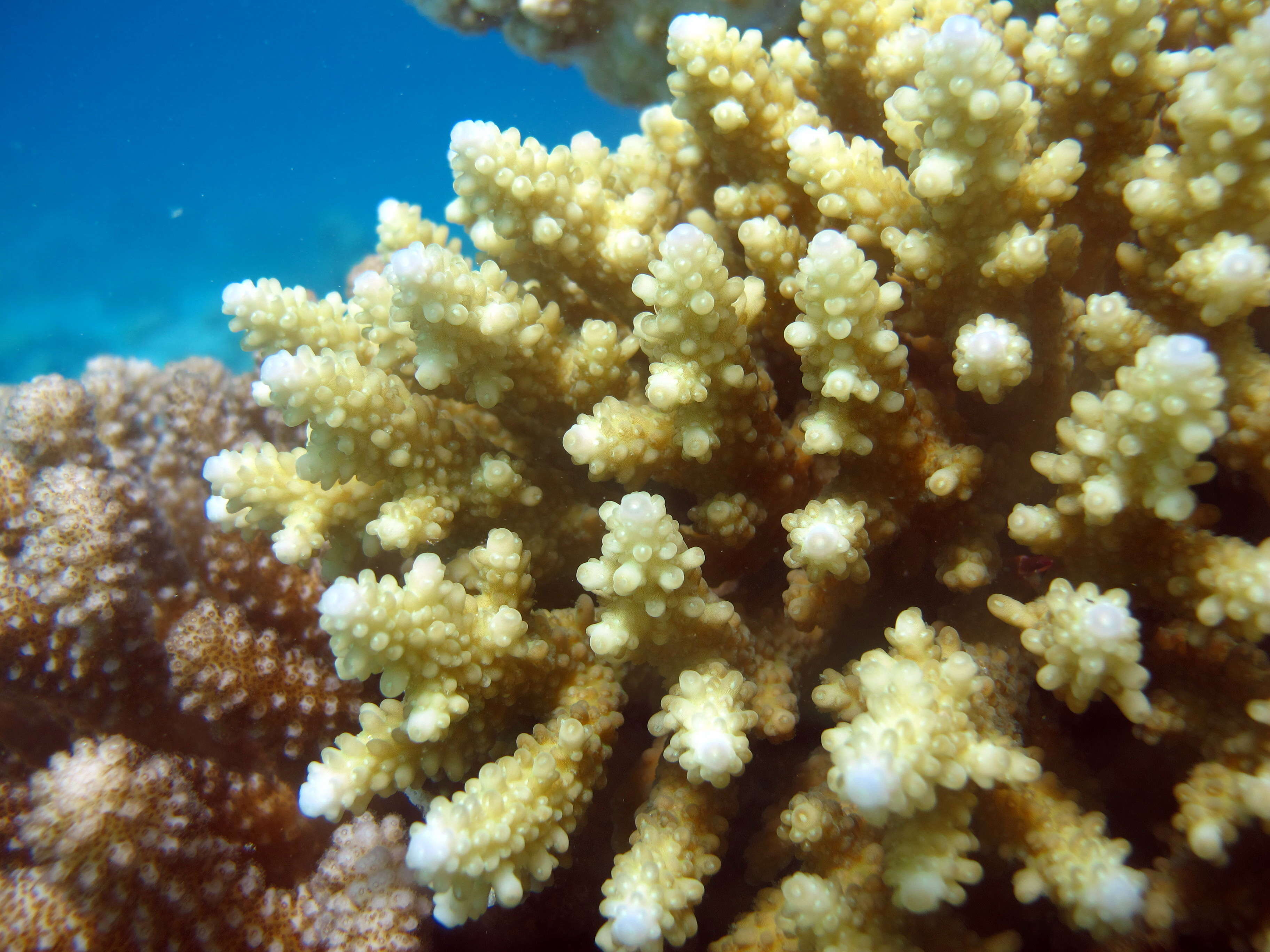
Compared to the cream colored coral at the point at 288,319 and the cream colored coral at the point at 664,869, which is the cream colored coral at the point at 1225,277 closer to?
the cream colored coral at the point at 664,869

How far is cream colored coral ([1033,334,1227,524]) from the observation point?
3.59ft

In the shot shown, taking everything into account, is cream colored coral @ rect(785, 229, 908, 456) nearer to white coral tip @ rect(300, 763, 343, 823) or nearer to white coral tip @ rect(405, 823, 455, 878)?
white coral tip @ rect(405, 823, 455, 878)

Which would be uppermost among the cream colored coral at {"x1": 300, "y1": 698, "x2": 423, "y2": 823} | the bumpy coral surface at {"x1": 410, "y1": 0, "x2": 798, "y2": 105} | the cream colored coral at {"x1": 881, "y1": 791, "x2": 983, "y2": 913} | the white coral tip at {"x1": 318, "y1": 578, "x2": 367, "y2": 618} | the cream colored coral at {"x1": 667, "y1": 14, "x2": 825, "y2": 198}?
the bumpy coral surface at {"x1": 410, "y1": 0, "x2": 798, "y2": 105}

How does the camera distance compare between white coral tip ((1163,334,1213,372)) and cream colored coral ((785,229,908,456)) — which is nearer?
white coral tip ((1163,334,1213,372))

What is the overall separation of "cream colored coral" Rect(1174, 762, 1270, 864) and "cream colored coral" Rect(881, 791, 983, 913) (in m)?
0.35

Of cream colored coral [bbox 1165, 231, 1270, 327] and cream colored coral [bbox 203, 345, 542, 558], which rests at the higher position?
cream colored coral [bbox 203, 345, 542, 558]

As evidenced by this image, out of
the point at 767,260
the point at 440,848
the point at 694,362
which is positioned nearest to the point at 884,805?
the point at 440,848

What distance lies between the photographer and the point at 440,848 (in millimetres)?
1231

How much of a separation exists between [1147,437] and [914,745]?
0.64 metres

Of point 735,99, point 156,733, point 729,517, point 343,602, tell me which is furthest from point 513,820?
point 735,99

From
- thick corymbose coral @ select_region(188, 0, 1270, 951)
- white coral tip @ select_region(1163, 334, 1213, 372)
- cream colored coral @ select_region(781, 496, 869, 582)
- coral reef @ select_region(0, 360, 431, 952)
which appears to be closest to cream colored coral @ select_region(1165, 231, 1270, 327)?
thick corymbose coral @ select_region(188, 0, 1270, 951)

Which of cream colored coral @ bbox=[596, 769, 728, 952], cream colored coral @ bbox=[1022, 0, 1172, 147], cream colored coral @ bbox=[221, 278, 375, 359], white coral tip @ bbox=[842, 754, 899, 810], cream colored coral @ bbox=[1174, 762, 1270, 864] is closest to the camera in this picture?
white coral tip @ bbox=[842, 754, 899, 810]

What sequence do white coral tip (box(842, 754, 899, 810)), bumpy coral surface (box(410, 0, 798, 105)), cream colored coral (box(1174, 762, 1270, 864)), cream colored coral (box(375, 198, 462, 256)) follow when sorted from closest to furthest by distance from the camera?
white coral tip (box(842, 754, 899, 810))
cream colored coral (box(1174, 762, 1270, 864))
cream colored coral (box(375, 198, 462, 256))
bumpy coral surface (box(410, 0, 798, 105))

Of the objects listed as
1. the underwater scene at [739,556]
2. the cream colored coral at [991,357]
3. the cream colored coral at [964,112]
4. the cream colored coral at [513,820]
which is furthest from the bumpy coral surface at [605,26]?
the cream colored coral at [513,820]
